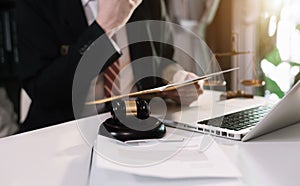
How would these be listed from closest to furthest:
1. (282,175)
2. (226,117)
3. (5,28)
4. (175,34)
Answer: (282,175) < (226,117) < (5,28) < (175,34)

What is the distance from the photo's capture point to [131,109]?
658 mm

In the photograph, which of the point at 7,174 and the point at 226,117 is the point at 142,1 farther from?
the point at 7,174

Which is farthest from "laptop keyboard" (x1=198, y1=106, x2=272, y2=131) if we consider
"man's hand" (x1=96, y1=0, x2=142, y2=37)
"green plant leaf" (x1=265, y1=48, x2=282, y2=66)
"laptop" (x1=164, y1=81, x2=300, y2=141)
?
"green plant leaf" (x1=265, y1=48, x2=282, y2=66)

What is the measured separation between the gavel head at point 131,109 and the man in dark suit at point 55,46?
379mm

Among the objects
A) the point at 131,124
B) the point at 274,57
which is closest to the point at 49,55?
the point at 131,124

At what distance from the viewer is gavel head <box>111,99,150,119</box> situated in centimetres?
65

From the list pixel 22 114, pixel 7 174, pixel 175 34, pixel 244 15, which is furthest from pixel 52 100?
pixel 244 15

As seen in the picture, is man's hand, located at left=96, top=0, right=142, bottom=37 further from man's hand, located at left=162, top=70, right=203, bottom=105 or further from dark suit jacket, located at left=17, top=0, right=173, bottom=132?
man's hand, located at left=162, top=70, right=203, bottom=105

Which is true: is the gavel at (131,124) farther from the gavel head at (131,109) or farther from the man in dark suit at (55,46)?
the man in dark suit at (55,46)

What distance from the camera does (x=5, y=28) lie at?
1.27m

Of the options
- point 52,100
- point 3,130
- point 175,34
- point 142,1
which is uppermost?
point 142,1

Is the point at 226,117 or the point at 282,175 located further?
the point at 226,117

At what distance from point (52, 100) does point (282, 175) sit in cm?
83

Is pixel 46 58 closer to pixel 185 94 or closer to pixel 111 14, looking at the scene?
pixel 111 14
